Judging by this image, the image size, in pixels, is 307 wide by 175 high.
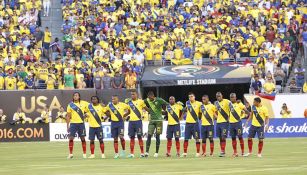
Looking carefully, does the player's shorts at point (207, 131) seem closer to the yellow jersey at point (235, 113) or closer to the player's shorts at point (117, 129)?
the yellow jersey at point (235, 113)

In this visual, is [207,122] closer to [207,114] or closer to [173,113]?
[207,114]

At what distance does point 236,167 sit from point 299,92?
921 inches

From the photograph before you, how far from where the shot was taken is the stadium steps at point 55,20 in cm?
5878

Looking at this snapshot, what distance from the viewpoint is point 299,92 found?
52.4 m

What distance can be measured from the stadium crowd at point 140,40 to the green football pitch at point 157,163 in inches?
409

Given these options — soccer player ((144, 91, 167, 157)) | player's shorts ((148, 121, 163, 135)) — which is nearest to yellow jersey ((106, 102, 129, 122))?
soccer player ((144, 91, 167, 157))

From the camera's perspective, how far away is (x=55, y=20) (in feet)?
196

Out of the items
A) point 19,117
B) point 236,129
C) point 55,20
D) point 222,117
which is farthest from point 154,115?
point 55,20

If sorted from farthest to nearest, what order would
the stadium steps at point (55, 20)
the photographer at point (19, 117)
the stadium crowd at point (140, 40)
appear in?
the stadium steps at point (55, 20)
the stadium crowd at point (140, 40)
the photographer at point (19, 117)

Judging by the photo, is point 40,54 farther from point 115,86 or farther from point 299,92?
point 299,92

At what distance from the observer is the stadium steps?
58.8m

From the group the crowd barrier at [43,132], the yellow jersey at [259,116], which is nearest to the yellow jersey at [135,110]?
the yellow jersey at [259,116]

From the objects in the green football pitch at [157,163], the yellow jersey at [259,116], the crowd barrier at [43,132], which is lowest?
the crowd barrier at [43,132]

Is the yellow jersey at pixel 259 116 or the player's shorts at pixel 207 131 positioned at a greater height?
the yellow jersey at pixel 259 116
